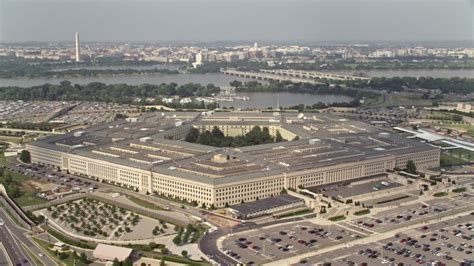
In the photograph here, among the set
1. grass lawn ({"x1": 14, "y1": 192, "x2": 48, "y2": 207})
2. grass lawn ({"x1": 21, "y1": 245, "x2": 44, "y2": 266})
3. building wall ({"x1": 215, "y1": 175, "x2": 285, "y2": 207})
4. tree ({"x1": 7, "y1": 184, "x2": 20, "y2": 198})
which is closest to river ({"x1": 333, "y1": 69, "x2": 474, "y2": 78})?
building wall ({"x1": 215, "y1": 175, "x2": 285, "y2": 207})

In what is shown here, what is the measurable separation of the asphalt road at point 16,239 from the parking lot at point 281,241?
337 centimetres

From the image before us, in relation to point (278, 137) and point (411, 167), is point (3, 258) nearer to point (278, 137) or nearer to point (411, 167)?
point (411, 167)

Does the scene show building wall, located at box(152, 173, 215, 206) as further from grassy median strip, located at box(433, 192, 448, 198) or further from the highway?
grassy median strip, located at box(433, 192, 448, 198)

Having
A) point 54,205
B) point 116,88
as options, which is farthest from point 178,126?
point 116,88

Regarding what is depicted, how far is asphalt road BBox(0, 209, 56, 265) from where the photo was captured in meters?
10.5

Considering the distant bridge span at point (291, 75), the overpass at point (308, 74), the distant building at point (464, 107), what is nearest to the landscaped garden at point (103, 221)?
the distant building at point (464, 107)

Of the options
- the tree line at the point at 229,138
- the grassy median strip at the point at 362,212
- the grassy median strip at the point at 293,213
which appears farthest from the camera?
the tree line at the point at 229,138

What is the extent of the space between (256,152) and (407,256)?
679 cm

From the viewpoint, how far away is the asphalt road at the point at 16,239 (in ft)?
34.3

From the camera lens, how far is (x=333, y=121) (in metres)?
22.0

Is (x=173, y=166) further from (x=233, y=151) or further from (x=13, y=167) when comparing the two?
(x=13, y=167)

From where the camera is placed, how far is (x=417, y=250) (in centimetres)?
1090

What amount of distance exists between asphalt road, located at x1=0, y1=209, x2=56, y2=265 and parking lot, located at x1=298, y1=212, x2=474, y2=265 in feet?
15.9

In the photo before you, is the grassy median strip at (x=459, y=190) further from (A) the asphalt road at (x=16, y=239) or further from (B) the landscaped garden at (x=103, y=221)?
(A) the asphalt road at (x=16, y=239)
